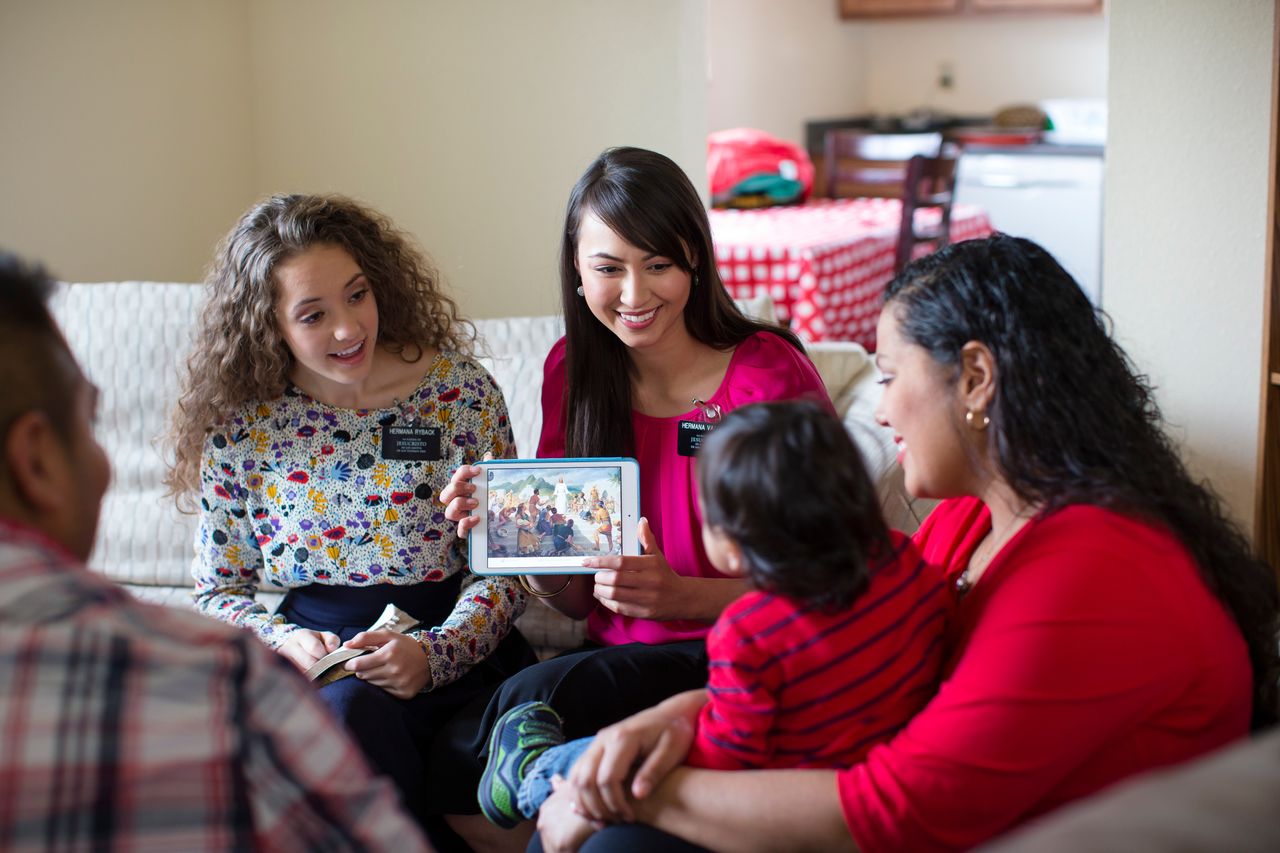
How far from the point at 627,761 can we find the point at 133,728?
0.58m

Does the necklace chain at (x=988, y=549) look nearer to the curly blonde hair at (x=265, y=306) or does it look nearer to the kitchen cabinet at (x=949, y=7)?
the curly blonde hair at (x=265, y=306)

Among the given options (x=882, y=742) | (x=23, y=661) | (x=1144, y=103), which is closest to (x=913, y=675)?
(x=882, y=742)

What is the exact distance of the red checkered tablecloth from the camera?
3.96 meters

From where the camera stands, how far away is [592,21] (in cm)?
312

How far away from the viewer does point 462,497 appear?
5.90 feet

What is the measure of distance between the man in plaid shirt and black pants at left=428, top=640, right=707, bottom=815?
71 centimetres

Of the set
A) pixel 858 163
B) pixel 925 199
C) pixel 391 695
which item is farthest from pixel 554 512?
pixel 858 163

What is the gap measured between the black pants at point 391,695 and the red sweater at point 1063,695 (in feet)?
2.55

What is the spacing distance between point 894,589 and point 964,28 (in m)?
6.67

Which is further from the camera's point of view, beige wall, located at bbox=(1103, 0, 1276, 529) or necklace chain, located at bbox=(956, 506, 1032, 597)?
beige wall, located at bbox=(1103, 0, 1276, 529)

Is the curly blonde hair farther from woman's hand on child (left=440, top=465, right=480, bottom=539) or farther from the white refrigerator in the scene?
the white refrigerator

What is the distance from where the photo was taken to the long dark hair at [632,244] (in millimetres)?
1860

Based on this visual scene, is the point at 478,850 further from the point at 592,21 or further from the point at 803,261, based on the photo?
the point at 803,261

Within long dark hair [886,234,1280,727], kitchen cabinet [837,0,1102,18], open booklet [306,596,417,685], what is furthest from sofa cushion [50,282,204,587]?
A: kitchen cabinet [837,0,1102,18]
